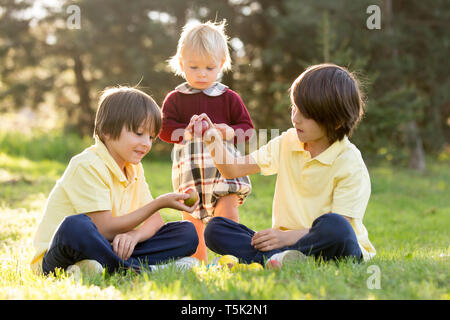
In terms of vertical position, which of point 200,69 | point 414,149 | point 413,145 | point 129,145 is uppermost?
point 200,69

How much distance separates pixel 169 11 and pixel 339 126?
10.5 m

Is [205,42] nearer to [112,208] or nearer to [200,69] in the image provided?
[200,69]

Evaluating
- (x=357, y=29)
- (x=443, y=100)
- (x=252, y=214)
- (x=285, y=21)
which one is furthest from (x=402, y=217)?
(x=443, y=100)

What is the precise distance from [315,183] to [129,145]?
3.70 feet

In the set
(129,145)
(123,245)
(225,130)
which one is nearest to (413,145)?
(225,130)

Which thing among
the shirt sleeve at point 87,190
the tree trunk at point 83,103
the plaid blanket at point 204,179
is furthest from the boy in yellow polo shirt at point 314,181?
the tree trunk at point 83,103

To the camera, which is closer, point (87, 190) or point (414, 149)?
point (87, 190)

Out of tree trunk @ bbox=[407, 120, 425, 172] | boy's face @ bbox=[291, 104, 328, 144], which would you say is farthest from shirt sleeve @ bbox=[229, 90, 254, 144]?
tree trunk @ bbox=[407, 120, 425, 172]

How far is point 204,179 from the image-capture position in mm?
3480

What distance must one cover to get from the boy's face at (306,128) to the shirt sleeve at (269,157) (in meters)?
0.23

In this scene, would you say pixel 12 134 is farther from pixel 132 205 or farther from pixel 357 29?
pixel 132 205

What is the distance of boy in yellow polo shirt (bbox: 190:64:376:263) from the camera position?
273 cm

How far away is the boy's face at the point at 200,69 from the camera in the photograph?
3320 millimetres

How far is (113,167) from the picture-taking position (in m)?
2.84
